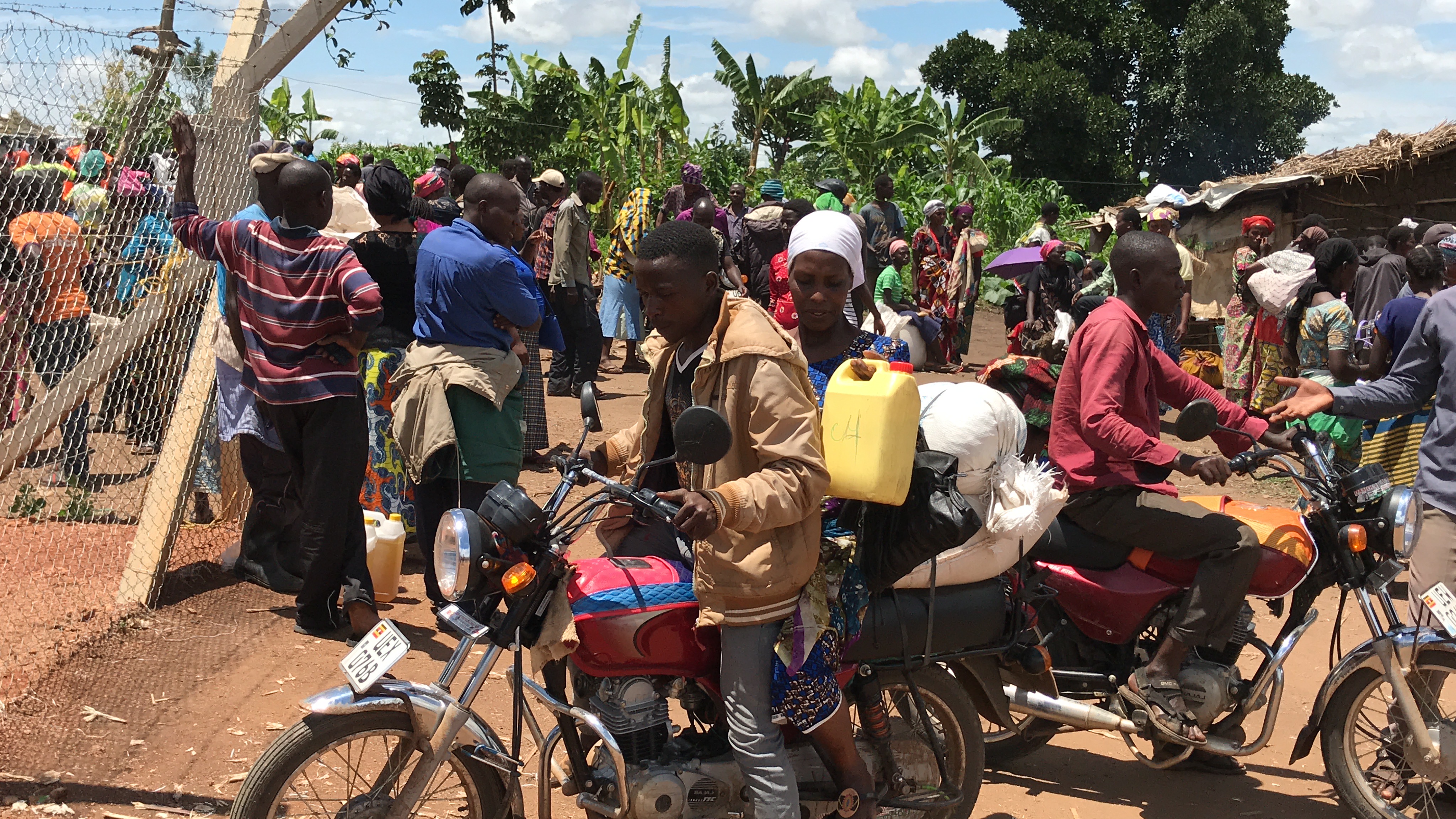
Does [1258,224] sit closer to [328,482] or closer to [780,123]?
[328,482]

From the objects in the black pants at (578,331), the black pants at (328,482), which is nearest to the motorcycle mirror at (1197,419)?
the black pants at (328,482)

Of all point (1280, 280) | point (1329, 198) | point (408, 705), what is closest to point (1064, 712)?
point (408, 705)

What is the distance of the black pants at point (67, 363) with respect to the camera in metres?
5.71

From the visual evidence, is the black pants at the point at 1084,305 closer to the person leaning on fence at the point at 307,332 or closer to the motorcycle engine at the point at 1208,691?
the motorcycle engine at the point at 1208,691

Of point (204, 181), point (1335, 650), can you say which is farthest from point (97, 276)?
point (1335, 650)

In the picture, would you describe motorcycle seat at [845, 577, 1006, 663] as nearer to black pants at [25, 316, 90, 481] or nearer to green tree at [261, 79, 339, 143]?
black pants at [25, 316, 90, 481]

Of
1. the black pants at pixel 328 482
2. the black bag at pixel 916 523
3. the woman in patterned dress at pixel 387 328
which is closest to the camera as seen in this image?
the black bag at pixel 916 523

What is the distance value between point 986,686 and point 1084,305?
23.7 ft

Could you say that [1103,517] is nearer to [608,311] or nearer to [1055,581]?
[1055,581]

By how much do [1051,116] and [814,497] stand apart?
1133 inches

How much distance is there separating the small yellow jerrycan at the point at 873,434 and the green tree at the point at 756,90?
1971cm

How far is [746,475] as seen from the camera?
10.3ft

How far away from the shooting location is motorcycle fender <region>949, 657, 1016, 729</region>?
12.5 feet

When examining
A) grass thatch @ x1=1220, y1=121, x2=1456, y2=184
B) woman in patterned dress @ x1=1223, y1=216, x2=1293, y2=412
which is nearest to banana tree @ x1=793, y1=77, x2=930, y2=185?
grass thatch @ x1=1220, y1=121, x2=1456, y2=184
